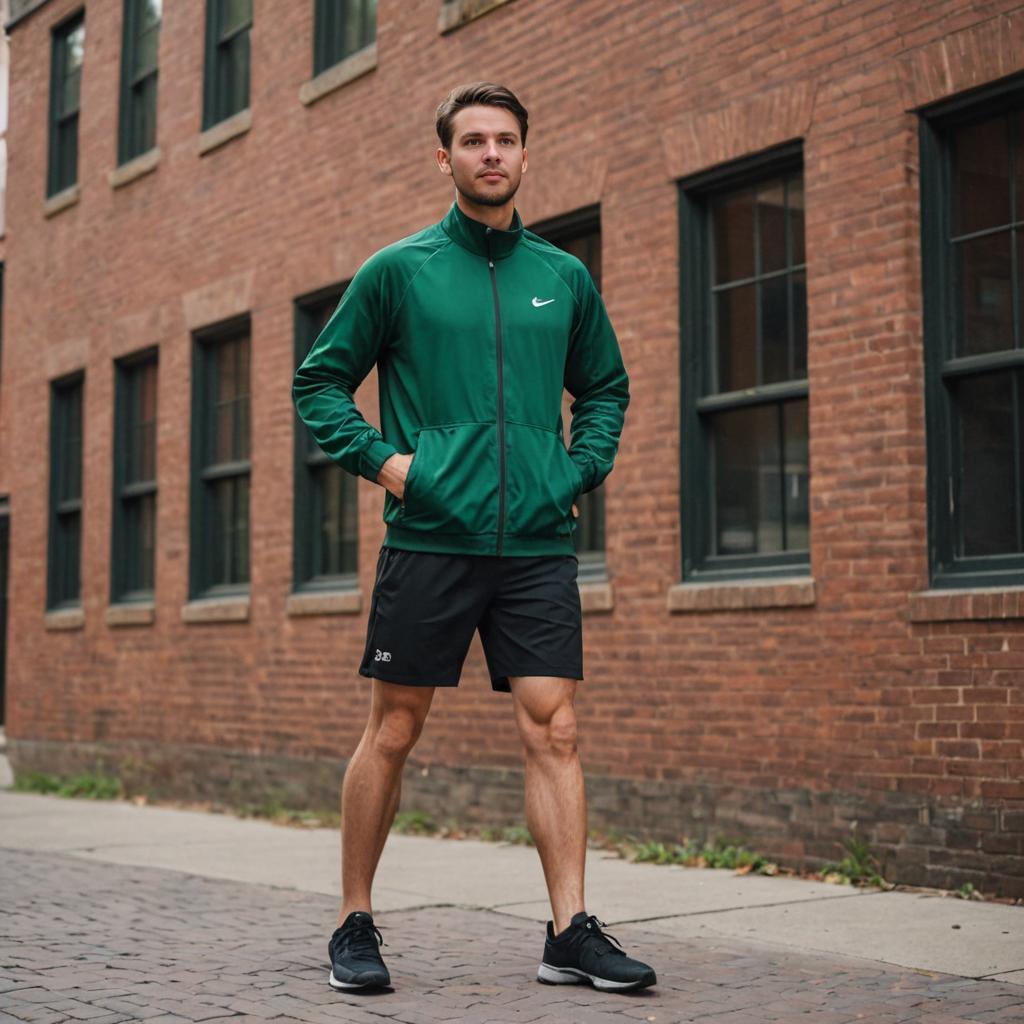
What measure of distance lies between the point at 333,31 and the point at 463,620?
7904 mm

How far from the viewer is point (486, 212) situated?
498 centimetres

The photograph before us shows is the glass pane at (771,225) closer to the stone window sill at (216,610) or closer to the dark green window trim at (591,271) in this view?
the dark green window trim at (591,271)

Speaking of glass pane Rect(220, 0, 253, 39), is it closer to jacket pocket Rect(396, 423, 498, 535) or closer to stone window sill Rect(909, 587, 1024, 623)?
stone window sill Rect(909, 587, 1024, 623)

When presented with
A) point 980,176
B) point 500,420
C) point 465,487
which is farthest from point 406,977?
point 980,176

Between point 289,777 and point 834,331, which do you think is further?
point 289,777

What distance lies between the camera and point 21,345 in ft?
51.7

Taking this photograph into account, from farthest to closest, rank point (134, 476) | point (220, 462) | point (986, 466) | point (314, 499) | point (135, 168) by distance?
point (134, 476)
point (135, 168)
point (220, 462)
point (314, 499)
point (986, 466)

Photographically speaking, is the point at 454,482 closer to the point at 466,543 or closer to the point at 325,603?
the point at 466,543

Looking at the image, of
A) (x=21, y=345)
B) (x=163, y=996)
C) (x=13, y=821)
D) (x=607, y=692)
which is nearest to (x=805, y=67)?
(x=607, y=692)

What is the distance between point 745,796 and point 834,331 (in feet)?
7.14

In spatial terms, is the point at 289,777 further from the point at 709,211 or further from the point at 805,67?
the point at 805,67

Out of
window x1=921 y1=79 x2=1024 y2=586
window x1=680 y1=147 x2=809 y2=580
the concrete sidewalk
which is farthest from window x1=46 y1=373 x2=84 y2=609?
window x1=921 y1=79 x2=1024 y2=586

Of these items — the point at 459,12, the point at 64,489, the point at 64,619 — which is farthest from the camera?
the point at 64,489

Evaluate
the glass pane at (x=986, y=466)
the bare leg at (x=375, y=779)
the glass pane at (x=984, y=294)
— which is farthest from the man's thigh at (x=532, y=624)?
the glass pane at (x=984, y=294)
